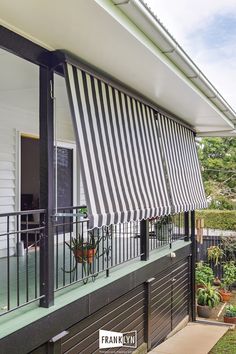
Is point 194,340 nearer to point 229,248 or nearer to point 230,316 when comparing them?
point 230,316

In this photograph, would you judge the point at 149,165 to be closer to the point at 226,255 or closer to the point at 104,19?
the point at 104,19

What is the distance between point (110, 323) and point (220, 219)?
10943mm

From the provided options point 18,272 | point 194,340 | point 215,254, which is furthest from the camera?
point 215,254

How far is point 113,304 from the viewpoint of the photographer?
5.09 metres

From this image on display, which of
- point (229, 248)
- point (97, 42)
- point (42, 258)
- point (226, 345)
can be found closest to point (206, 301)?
point (226, 345)

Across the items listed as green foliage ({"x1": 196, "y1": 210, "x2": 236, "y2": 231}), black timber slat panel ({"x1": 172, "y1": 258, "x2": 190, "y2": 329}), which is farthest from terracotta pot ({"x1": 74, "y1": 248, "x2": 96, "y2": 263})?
green foliage ({"x1": 196, "y1": 210, "x2": 236, "y2": 231})

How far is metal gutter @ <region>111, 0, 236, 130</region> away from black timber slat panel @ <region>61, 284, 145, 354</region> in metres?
3.03

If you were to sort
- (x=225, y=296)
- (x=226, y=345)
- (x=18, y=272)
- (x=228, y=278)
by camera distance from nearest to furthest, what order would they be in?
(x=18, y=272), (x=226, y=345), (x=225, y=296), (x=228, y=278)

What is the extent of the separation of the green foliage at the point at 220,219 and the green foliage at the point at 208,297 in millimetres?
5036

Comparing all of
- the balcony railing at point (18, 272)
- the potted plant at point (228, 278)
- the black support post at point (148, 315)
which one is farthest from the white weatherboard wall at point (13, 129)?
the potted plant at point (228, 278)

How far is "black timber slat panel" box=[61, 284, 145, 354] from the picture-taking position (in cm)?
423

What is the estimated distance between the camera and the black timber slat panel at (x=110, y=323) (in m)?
4.23

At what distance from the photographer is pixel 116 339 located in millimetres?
5020

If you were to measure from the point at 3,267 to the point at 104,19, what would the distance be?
12.2ft
